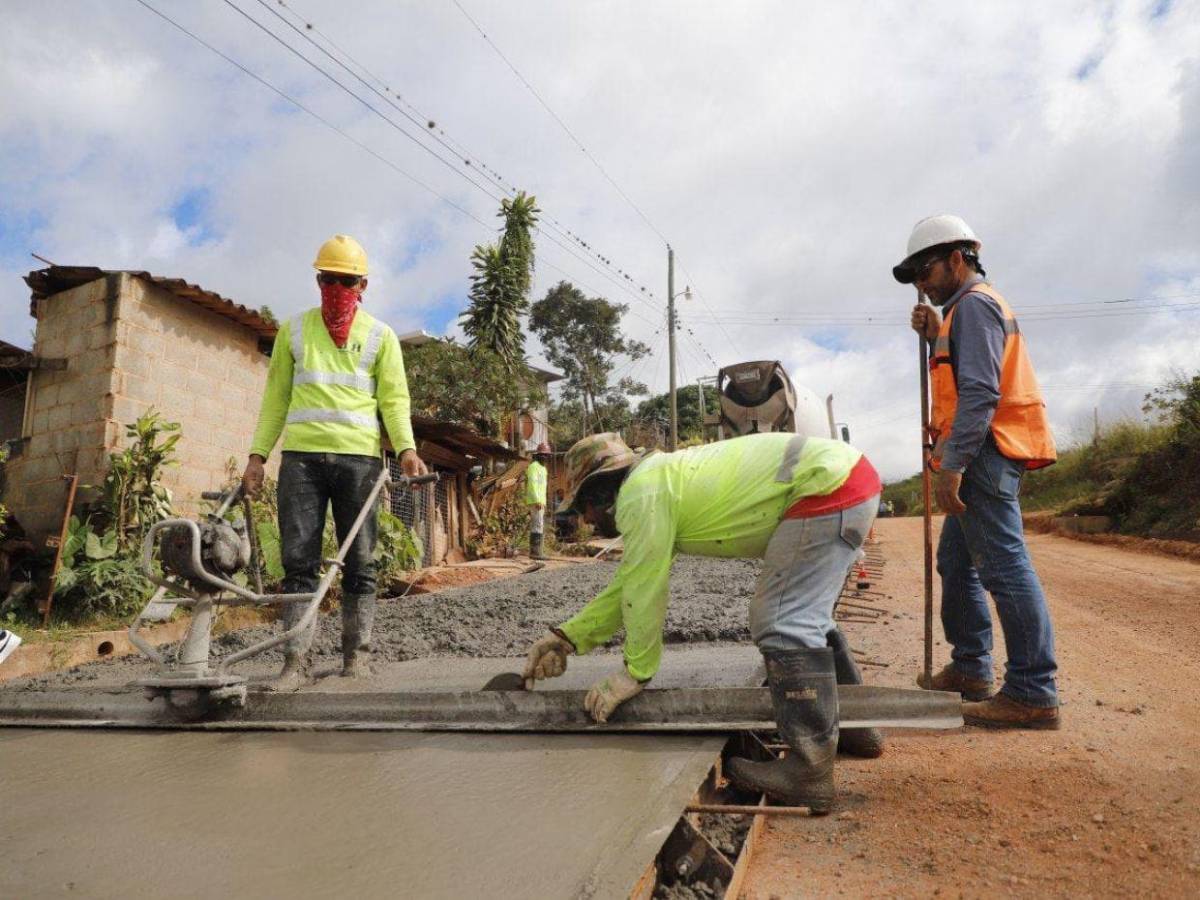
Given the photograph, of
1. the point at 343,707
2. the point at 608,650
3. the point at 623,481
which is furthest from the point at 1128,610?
the point at 343,707

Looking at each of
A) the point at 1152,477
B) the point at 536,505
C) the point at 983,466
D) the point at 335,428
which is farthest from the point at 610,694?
the point at 1152,477

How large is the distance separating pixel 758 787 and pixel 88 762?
197 centimetres

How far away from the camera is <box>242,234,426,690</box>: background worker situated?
3.43 m

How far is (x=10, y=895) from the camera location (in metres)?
1.54

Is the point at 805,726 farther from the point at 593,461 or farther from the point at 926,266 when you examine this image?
the point at 926,266

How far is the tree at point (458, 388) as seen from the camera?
16.9m

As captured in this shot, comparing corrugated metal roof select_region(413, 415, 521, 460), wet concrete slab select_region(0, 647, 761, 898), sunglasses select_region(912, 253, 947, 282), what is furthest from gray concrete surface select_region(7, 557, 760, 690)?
corrugated metal roof select_region(413, 415, 521, 460)

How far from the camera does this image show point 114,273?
679 centimetres

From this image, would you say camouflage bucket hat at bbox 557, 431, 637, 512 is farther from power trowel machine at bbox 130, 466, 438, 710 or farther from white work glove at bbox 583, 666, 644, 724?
power trowel machine at bbox 130, 466, 438, 710

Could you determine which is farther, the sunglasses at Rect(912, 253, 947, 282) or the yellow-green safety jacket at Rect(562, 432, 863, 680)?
the sunglasses at Rect(912, 253, 947, 282)

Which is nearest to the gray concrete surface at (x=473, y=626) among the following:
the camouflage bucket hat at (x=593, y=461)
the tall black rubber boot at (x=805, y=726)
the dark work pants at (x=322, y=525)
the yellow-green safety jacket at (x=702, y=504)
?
the dark work pants at (x=322, y=525)

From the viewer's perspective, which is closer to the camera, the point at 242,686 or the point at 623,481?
the point at 623,481

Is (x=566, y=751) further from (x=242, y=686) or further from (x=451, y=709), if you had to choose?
(x=242, y=686)

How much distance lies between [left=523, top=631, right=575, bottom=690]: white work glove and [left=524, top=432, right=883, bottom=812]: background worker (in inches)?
6.4
